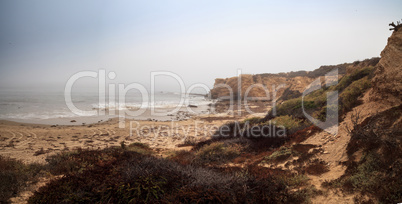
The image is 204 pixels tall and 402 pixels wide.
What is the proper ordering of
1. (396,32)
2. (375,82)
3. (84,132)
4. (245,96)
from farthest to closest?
(245,96) < (84,132) < (375,82) < (396,32)

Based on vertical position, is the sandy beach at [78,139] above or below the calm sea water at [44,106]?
below

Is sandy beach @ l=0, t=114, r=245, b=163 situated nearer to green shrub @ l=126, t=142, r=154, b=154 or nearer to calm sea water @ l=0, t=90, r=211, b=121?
green shrub @ l=126, t=142, r=154, b=154

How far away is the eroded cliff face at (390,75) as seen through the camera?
194 inches

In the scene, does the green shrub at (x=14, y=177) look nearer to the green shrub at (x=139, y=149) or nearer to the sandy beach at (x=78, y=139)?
the sandy beach at (x=78, y=139)

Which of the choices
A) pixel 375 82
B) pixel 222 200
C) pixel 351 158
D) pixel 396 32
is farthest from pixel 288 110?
pixel 222 200

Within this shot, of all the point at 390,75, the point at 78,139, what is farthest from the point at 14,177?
the point at 390,75

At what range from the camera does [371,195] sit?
2.91 m

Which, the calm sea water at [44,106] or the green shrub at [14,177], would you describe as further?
the calm sea water at [44,106]

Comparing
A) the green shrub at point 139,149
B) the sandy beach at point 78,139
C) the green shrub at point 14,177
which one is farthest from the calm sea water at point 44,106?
the green shrub at point 14,177

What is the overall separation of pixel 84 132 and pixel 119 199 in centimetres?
1333

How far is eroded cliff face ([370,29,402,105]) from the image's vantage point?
16.1ft

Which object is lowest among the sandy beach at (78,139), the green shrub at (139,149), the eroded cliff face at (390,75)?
→ the sandy beach at (78,139)

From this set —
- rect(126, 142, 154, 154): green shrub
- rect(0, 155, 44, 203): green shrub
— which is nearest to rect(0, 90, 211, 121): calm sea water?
rect(126, 142, 154, 154): green shrub

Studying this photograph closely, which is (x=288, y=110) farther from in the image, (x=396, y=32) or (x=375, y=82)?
(x=396, y=32)
